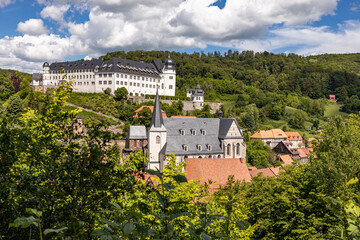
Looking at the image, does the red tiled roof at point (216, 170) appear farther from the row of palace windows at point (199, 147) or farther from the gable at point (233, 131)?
the gable at point (233, 131)

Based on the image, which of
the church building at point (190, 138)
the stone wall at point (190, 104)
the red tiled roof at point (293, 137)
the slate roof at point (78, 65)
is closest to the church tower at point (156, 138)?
the church building at point (190, 138)

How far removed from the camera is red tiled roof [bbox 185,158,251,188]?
27.5 metres

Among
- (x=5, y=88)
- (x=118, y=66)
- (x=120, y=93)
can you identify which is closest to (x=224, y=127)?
(x=120, y=93)

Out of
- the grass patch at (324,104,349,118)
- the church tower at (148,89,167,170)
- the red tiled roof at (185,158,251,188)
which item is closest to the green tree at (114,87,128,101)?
the church tower at (148,89,167,170)

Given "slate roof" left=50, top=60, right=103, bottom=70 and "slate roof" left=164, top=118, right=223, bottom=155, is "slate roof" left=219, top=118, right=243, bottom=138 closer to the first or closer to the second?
"slate roof" left=164, top=118, right=223, bottom=155

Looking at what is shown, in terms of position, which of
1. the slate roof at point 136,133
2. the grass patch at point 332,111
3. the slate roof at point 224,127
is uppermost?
the grass patch at point 332,111

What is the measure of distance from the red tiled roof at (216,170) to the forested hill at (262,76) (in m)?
80.9

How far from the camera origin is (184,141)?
41.0 meters

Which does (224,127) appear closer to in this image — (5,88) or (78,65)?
(78,65)

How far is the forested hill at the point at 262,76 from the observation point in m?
123

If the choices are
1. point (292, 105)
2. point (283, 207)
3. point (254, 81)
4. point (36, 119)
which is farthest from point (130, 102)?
point (254, 81)

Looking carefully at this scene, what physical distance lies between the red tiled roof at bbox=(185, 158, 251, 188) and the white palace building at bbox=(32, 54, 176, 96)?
156 feet

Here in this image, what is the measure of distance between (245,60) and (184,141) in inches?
6737

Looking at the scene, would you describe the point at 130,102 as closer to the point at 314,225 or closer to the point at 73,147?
the point at 314,225
